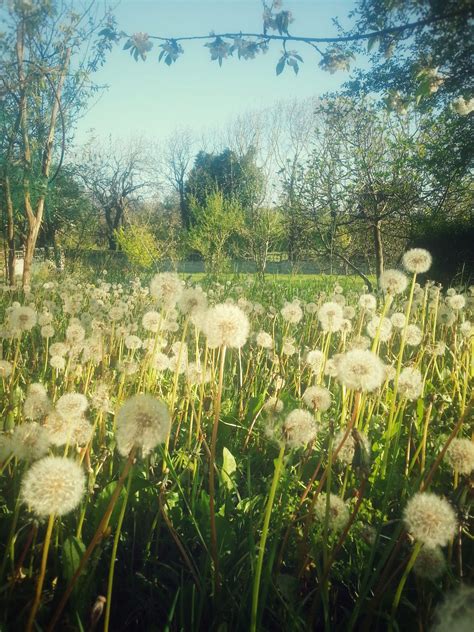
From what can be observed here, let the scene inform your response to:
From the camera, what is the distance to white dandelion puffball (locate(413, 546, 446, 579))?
1061 mm

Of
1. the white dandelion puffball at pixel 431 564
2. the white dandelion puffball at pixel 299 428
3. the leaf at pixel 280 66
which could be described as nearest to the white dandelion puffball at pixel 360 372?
the white dandelion puffball at pixel 299 428

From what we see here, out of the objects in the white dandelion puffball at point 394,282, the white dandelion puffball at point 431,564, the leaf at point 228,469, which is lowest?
the leaf at point 228,469

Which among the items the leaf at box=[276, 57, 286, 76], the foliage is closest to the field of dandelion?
the leaf at box=[276, 57, 286, 76]

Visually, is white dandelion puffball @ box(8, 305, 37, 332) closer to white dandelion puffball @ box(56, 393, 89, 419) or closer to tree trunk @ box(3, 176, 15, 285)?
white dandelion puffball @ box(56, 393, 89, 419)

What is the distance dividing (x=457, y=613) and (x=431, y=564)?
0.18 meters

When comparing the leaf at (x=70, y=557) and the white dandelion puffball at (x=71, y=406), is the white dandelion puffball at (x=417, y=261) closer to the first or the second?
the white dandelion puffball at (x=71, y=406)

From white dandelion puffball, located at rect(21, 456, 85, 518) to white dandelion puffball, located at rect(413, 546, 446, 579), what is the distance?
3.05 ft

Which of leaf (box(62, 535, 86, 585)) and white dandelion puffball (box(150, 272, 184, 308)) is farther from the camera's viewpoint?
white dandelion puffball (box(150, 272, 184, 308))

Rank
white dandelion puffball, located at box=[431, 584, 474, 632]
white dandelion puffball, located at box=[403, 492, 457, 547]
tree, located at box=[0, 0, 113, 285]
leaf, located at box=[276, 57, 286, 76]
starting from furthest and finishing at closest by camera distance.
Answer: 1. tree, located at box=[0, 0, 113, 285]
2. leaf, located at box=[276, 57, 286, 76]
3. white dandelion puffball, located at box=[403, 492, 457, 547]
4. white dandelion puffball, located at box=[431, 584, 474, 632]

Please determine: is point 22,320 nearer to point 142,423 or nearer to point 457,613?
point 142,423

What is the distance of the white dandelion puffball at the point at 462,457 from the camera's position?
1.20 meters

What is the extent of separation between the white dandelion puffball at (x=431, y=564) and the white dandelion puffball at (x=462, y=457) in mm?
251

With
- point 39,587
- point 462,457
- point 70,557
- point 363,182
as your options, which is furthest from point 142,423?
point 363,182

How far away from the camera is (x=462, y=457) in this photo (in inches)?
48.1
